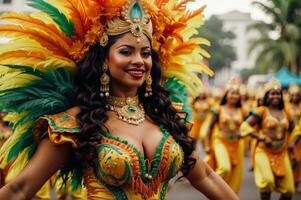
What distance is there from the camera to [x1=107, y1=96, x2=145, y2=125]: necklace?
9.78 ft

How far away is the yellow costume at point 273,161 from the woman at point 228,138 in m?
0.58

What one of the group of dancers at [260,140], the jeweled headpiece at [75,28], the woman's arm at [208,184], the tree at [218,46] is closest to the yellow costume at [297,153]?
the group of dancers at [260,140]

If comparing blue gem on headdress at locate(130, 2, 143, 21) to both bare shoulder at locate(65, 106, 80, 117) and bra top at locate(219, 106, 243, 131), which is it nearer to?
bare shoulder at locate(65, 106, 80, 117)

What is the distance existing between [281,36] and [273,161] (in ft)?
94.6

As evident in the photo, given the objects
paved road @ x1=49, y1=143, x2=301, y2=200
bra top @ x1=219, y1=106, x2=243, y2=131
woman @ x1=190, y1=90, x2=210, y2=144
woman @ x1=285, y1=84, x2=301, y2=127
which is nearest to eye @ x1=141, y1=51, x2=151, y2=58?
paved road @ x1=49, y1=143, x2=301, y2=200

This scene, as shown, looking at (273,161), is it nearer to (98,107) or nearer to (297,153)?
(297,153)

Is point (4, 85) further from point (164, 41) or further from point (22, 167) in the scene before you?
point (164, 41)

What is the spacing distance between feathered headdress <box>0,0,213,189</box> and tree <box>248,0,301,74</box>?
31.3 m

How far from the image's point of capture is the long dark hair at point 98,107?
2777 millimetres

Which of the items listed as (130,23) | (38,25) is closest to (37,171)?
(38,25)

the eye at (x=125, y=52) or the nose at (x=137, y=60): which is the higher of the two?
the eye at (x=125, y=52)

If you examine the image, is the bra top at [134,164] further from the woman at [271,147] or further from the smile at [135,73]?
the woman at [271,147]

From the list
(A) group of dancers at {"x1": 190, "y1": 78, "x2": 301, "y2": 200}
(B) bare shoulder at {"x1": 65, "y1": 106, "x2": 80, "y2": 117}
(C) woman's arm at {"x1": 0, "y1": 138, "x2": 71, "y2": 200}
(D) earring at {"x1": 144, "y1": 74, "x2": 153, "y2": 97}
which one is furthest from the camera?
(A) group of dancers at {"x1": 190, "y1": 78, "x2": 301, "y2": 200}

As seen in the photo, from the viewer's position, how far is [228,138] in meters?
8.83
